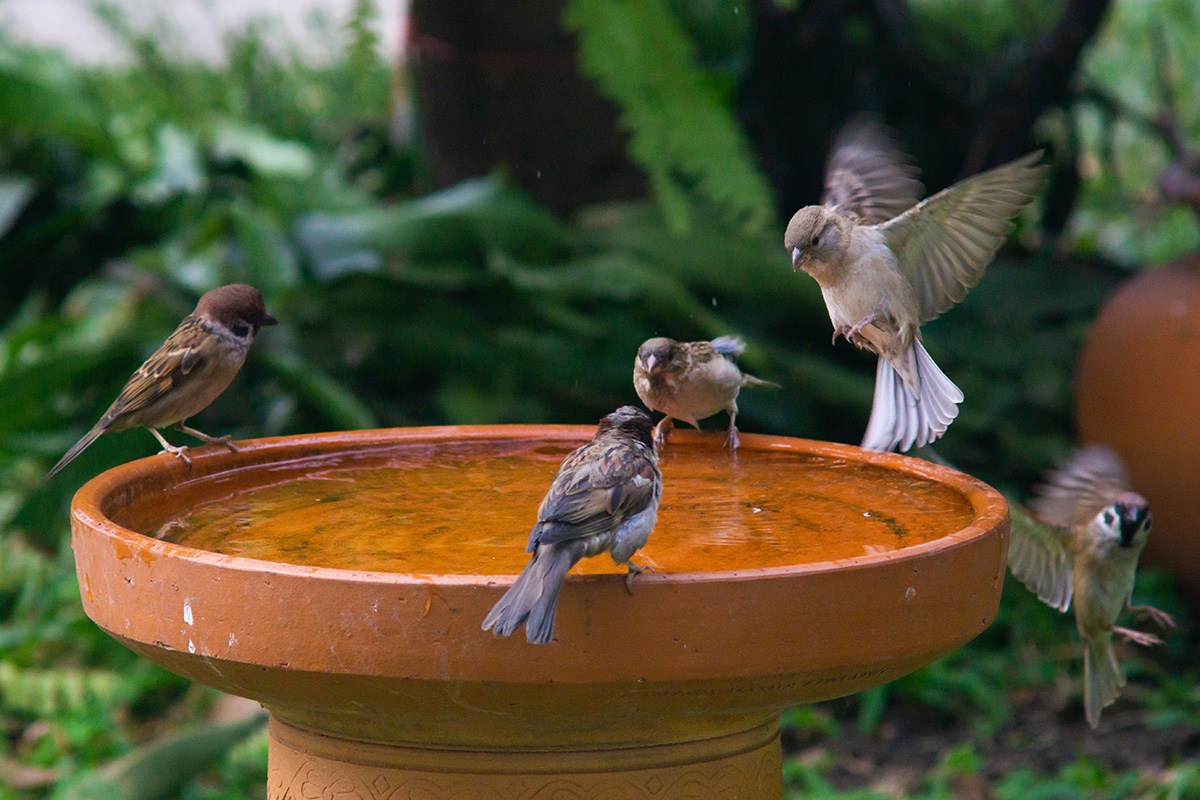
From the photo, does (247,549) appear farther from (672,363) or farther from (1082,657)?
(1082,657)

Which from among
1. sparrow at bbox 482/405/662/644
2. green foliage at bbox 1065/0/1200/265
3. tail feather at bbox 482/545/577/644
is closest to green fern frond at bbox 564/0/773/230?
sparrow at bbox 482/405/662/644

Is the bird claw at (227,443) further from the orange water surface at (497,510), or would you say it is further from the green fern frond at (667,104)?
the green fern frond at (667,104)

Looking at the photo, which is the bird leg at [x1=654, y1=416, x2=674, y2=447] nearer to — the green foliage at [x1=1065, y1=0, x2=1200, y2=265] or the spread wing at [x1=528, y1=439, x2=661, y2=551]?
the spread wing at [x1=528, y1=439, x2=661, y2=551]

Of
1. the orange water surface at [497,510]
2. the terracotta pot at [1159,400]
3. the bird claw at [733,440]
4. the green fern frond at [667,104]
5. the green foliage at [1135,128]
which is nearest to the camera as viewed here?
the orange water surface at [497,510]

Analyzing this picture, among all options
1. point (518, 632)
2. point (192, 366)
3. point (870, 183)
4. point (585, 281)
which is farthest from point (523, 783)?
point (585, 281)

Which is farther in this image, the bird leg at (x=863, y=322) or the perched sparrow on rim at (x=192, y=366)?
the perched sparrow on rim at (x=192, y=366)

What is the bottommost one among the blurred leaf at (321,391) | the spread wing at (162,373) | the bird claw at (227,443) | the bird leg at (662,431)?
the blurred leaf at (321,391)

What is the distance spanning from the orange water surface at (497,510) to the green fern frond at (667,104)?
4.04 feet

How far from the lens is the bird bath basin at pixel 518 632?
6.87 feet

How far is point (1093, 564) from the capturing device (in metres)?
3.67

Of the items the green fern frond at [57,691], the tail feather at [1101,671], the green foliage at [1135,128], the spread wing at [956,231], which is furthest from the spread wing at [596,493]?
the green foliage at [1135,128]

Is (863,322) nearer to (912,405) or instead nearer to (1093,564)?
(912,405)

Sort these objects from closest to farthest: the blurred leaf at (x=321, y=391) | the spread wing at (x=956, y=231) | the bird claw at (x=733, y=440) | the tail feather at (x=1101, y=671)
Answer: the spread wing at (x=956, y=231) → the bird claw at (x=733, y=440) → the tail feather at (x=1101, y=671) → the blurred leaf at (x=321, y=391)

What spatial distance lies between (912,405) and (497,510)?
111cm
